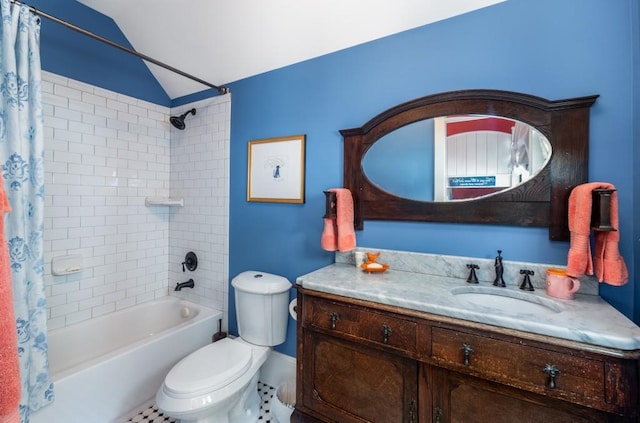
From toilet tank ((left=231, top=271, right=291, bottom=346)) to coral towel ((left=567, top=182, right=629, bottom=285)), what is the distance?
145 centimetres

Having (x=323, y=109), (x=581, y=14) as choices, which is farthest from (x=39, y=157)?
(x=581, y=14)

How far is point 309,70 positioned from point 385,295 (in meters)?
1.53

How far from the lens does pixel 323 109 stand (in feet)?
5.95

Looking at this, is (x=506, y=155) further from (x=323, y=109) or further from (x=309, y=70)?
(x=309, y=70)

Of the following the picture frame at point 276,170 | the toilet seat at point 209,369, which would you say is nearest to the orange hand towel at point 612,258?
the picture frame at point 276,170

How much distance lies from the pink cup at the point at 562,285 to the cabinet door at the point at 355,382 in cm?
66

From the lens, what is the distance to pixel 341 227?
5.22 feet

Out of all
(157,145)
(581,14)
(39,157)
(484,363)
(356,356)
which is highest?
(581,14)

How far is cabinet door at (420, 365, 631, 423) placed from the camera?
839 millimetres

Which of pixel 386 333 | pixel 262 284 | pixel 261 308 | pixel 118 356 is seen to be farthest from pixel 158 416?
pixel 386 333

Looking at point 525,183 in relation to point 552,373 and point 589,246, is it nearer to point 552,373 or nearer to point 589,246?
point 589,246

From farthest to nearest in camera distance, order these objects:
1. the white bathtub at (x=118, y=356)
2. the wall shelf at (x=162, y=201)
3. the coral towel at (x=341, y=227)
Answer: the wall shelf at (x=162, y=201), the coral towel at (x=341, y=227), the white bathtub at (x=118, y=356)

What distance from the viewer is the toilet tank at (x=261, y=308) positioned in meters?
1.74

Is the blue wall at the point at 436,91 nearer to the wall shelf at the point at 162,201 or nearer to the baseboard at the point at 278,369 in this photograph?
the baseboard at the point at 278,369
